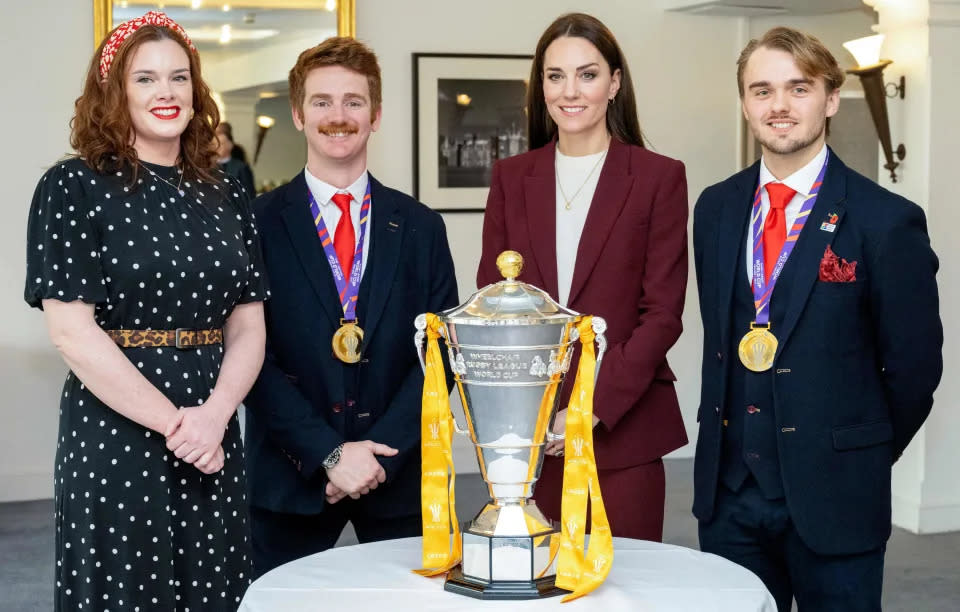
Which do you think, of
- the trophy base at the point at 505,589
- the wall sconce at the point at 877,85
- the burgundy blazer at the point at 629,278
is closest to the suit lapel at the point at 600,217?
the burgundy blazer at the point at 629,278

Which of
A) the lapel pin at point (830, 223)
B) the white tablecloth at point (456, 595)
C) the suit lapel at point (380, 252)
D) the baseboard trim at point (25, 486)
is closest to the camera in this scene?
the white tablecloth at point (456, 595)

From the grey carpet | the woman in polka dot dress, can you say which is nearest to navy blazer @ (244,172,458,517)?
the woman in polka dot dress

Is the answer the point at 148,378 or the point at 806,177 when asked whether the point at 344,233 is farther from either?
the point at 806,177

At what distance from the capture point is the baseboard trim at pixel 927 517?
5456mm

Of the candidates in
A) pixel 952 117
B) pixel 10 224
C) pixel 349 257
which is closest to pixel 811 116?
pixel 349 257

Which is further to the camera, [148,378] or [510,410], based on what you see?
[148,378]

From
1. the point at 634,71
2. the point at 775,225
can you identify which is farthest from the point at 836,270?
the point at 634,71

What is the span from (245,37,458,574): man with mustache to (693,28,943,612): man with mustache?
70 cm

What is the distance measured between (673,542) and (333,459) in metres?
2.79

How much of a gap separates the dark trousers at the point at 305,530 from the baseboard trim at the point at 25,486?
12.0 feet

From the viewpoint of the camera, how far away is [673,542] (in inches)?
202

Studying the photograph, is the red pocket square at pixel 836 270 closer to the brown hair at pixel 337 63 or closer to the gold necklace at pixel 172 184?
the brown hair at pixel 337 63

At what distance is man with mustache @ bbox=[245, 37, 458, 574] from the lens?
271cm

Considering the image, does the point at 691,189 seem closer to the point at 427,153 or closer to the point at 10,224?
the point at 427,153
